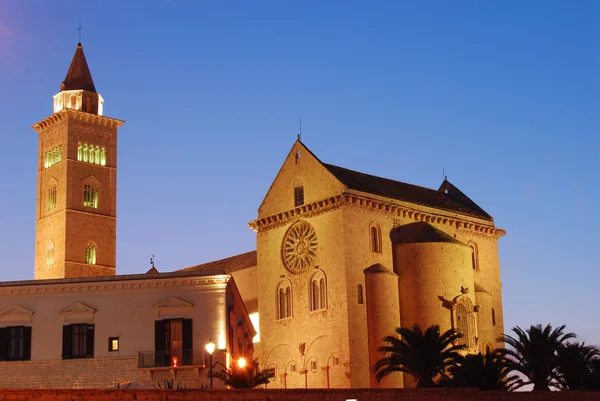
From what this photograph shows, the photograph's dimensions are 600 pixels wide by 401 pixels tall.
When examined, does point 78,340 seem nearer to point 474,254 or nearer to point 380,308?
point 380,308

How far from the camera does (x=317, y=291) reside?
66188 millimetres

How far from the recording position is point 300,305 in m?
67.1

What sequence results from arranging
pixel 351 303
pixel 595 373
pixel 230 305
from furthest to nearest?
pixel 351 303, pixel 595 373, pixel 230 305

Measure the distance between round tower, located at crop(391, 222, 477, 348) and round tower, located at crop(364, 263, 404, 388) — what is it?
1141mm

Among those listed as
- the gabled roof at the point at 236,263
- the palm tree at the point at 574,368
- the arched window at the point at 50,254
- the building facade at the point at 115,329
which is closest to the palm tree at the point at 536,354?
the palm tree at the point at 574,368

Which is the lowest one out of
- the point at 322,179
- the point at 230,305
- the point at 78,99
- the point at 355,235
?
the point at 230,305

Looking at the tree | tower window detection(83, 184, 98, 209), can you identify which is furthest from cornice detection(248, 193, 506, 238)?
the tree

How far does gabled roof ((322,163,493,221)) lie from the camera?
6806 centimetres

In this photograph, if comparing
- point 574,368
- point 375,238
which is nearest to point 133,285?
point 574,368

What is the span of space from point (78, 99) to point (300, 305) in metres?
34.3

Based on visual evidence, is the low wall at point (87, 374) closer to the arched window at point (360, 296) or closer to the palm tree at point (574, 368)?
the palm tree at point (574, 368)

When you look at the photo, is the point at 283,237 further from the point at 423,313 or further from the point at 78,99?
the point at 78,99

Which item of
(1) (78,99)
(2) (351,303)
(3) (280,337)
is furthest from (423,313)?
(1) (78,99)

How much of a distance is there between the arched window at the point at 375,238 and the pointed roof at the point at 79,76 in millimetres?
35999
